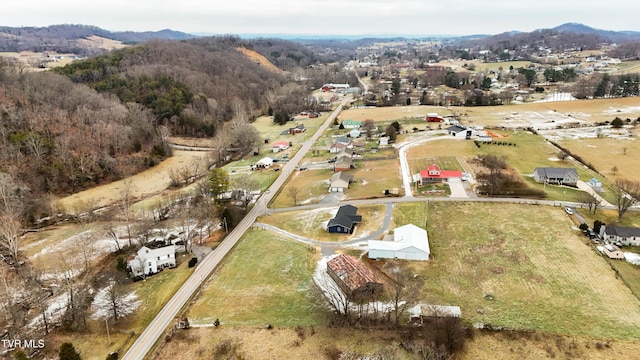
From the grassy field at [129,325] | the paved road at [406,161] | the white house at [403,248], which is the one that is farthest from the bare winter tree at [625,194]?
the grassy field at [129,325]

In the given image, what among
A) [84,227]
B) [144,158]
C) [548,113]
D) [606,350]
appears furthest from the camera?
[548,113]

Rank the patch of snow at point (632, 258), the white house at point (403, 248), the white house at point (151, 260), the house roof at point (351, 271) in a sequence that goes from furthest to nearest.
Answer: the white house at point (151, 260), the white house at point (403, 248), the patch of snow at point (632, 258), the house roof at point (351, 271)

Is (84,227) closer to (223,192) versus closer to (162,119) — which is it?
(223,192)

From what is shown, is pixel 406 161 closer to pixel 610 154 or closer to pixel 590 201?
pixel 590 201

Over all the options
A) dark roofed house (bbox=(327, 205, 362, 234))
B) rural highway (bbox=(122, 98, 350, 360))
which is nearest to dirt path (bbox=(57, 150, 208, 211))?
rural highway (bbox=(122, 98, 350, 360))

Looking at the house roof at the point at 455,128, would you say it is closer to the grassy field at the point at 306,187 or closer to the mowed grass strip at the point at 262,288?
the grassy field at the point at 306,187

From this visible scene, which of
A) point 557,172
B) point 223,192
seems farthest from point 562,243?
point 223,192
